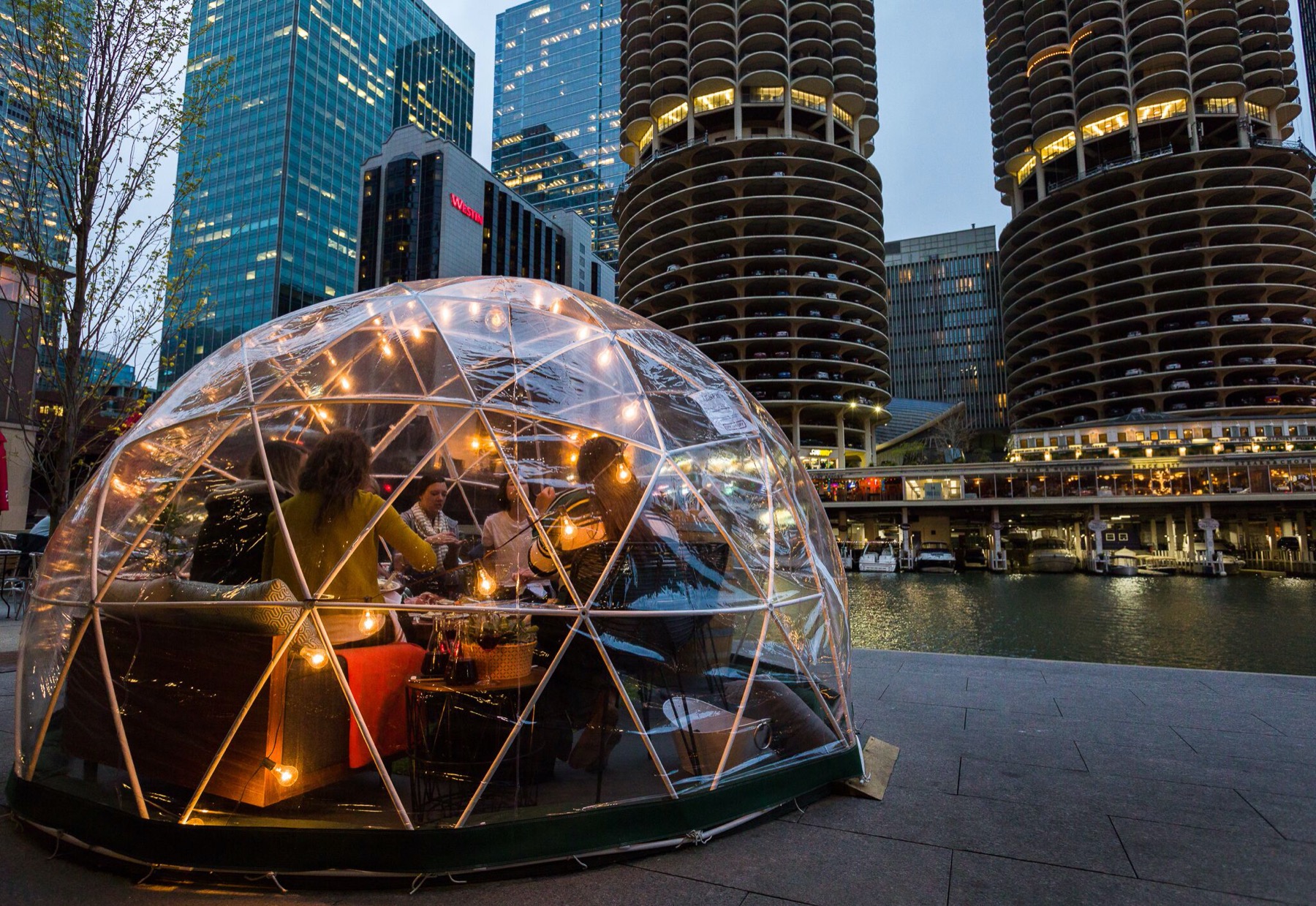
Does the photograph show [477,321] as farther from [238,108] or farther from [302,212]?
[238,108]

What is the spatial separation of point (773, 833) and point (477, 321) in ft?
13.0

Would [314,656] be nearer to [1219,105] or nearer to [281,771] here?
[281,771]

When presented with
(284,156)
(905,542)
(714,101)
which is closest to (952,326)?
(714,101)

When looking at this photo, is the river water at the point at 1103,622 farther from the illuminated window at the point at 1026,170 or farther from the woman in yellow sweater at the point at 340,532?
the illuminated window at the point at 1026,170

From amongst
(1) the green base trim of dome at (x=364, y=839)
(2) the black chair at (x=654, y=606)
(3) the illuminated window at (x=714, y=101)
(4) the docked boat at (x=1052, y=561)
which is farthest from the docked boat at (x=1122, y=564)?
(3) the illuminated window at (x=714, y=101)

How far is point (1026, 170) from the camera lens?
84.7 metres

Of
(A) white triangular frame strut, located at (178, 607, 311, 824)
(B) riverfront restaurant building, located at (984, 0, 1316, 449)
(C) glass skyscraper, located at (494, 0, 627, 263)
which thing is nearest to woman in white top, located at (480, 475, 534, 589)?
(A) white triangular frame strut, located at (178, 607, 311, 824)

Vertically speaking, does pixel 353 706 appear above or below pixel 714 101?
below

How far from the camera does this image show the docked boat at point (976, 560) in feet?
171

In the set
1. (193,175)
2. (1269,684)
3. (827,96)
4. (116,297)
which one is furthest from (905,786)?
(827,96)

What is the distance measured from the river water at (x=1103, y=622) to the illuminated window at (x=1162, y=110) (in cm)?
6027

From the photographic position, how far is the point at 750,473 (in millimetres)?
5223

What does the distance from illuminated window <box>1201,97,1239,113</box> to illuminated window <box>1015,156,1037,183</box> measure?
53.1ft

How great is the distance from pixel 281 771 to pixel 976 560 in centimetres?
5557
